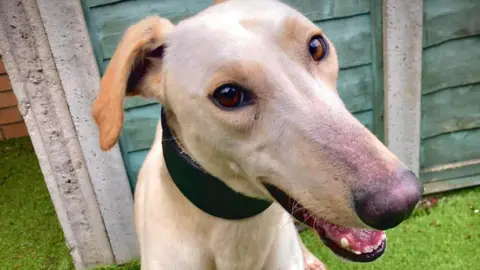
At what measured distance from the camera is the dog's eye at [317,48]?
1.33 m

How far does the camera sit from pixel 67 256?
2.94 metres

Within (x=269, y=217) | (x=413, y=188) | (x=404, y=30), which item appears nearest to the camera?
(x=413, y=188)

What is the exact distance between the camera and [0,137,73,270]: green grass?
296cm

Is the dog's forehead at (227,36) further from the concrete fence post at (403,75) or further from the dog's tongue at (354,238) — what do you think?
the concrete fence post at (403,75)

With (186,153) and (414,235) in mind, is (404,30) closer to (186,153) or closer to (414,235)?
(414,235)

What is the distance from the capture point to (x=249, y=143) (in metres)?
1.29

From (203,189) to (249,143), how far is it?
0.80 ft

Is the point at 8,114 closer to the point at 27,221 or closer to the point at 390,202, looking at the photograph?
the point at 27,221

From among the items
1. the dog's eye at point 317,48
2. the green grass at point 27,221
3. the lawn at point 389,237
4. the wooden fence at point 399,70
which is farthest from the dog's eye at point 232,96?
the green grass at point 27,221

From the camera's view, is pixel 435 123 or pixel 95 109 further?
pixel 435 123

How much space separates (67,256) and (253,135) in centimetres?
202

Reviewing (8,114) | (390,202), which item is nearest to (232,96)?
(390,202)

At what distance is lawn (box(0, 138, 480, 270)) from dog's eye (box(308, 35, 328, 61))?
1.47m

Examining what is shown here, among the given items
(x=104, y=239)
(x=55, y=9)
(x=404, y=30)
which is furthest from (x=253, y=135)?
(x=104, y=239)
